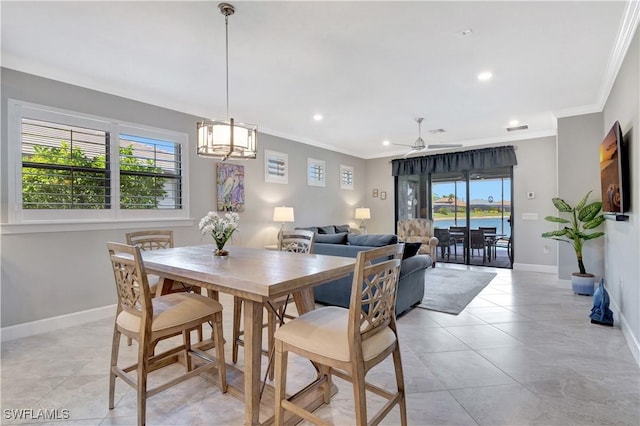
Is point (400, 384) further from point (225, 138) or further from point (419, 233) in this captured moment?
point (419, 233)

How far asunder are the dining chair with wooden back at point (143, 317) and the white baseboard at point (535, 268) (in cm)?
617

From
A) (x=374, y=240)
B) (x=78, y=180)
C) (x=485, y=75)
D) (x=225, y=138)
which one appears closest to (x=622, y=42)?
(x=485, y=75)

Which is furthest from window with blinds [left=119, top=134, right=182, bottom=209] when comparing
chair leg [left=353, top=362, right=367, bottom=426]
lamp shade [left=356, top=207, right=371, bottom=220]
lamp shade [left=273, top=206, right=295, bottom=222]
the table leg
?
lamp shade [left=356, top=207, right=371, bottom=220]

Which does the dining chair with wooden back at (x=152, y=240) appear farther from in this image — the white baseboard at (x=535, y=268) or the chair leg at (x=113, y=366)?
the white baseboard at (x=535, y=268)

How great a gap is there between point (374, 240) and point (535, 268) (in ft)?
14.7

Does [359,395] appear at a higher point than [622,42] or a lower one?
lower

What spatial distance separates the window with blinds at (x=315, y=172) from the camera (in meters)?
6.58

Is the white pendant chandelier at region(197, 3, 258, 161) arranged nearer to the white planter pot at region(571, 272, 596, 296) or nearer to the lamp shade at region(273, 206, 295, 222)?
Answer: the lamp shade at region(273, 206, 295, 222)

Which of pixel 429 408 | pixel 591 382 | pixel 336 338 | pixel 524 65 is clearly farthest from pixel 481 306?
pixel 336 338

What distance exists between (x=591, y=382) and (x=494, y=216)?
5.01m

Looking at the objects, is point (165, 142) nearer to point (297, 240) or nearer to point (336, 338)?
point (297, 240)

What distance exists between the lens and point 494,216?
670 centimetres

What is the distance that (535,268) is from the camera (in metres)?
6.05

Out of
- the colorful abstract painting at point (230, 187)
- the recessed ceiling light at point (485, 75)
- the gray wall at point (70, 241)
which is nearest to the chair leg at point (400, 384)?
the recessed ceiling light at point (485, 75)
